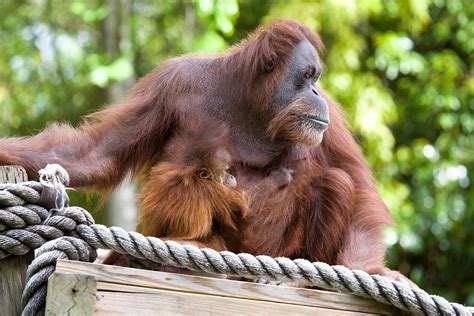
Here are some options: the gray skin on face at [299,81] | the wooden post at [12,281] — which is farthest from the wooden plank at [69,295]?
the gray skin on face at [299,81]

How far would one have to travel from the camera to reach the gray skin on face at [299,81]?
15.0ft

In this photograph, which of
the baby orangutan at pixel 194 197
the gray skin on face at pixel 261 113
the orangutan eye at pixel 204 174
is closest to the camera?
the baby orangutan at pixel 194 197

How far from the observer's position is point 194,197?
165 inches

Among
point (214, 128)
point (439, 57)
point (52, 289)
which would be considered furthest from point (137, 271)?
point (439, 57)

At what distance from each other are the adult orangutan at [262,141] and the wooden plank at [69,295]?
155cm

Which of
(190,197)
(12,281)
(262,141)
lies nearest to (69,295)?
(12,281)

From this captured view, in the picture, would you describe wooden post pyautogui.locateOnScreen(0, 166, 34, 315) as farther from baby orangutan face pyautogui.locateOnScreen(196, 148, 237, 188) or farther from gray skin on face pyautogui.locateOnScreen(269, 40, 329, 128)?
gray skin on face pyautogui.locateOnScreen(269, 40, 329, 128)

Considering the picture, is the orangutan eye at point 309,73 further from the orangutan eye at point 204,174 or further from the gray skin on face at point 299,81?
the orangutan eye at point 204,174

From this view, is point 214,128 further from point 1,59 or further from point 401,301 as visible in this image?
point 1,59

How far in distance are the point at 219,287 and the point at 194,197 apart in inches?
43.4

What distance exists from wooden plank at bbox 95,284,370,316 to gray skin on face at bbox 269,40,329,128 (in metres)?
1.56

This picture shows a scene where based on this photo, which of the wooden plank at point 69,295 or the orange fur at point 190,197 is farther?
the orange fur at point 190,197

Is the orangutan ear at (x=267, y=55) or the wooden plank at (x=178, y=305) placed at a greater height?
the orangutan ear at (x=267, y=55)

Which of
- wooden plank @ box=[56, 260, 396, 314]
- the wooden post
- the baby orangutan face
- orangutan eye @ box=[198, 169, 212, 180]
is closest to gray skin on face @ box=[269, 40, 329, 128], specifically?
the baby orangutan face
